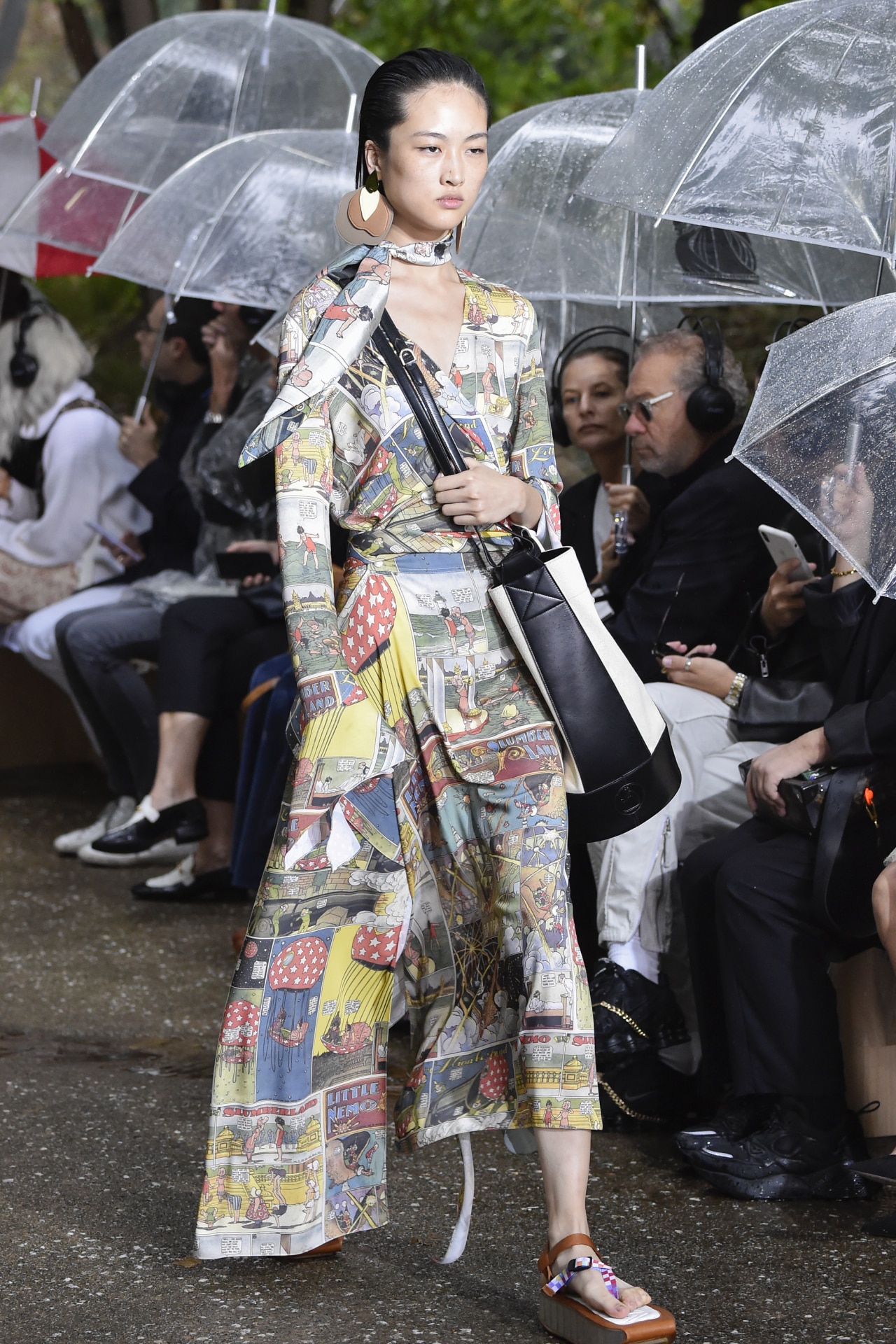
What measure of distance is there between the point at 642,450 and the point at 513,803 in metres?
2.02

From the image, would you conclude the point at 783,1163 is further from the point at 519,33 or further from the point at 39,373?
the point at 519,33

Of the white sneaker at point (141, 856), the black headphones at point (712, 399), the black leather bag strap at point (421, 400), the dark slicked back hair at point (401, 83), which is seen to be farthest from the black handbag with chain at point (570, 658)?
the white sneaker at point (141, 856)

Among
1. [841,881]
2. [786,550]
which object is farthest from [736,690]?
[841,881]

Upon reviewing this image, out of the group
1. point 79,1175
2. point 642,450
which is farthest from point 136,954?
point 642,450

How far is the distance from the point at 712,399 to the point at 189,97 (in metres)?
3.24

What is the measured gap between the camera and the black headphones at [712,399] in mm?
4383

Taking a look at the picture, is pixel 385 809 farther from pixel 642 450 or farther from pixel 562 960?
pixel 642 450

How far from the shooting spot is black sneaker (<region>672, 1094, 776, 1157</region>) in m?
3.33

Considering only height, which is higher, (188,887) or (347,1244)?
(188,887)

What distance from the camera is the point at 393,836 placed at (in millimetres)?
2750

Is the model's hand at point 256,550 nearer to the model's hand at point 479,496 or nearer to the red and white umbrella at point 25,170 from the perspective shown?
the red and white umbrella at point 25,170

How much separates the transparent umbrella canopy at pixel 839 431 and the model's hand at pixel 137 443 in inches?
152

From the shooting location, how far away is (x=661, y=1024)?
3709 mm

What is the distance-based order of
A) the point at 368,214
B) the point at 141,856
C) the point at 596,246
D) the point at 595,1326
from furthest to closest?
the point at 141,856
the point at 596,246
the point at 368,214
the point at 595,1326
